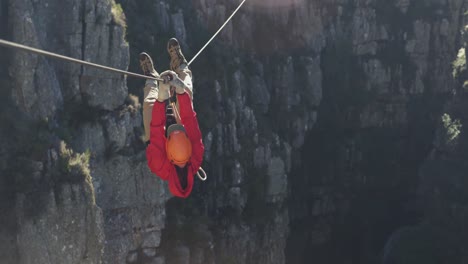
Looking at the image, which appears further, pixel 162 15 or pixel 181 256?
pixel 162 15

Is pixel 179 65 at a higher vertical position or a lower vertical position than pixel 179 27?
lower

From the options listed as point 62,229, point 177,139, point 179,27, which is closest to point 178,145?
point 177,139

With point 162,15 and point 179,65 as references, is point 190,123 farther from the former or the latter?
point 162,15

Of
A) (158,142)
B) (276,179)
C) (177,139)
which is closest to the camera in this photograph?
(177,139)

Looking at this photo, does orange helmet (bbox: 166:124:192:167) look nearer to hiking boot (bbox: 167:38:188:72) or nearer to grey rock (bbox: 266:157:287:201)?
hiking boot (bbox: 167:38:188:72)

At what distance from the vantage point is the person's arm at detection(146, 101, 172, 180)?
12429mm

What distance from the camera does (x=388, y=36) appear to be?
137 ft

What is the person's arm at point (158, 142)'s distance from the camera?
12429mm

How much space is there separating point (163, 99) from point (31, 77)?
1021 centimetres

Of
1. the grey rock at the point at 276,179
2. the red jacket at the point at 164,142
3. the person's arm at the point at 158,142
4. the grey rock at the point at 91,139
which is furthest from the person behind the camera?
the grey rock at the point at 276,179

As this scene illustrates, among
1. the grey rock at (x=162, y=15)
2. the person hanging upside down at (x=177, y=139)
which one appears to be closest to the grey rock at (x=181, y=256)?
the grey rock at (x=162, y=15)

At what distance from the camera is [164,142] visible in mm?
12531

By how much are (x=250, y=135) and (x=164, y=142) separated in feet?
63.0

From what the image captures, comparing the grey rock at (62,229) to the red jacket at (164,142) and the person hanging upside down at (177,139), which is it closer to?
the person hanging upside down at (177,139)
